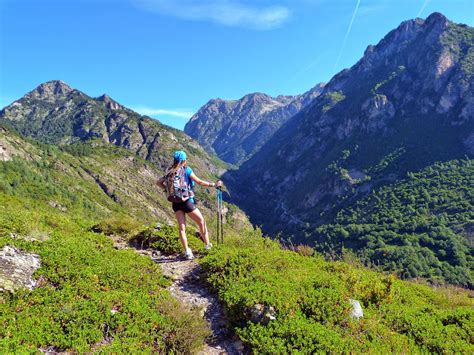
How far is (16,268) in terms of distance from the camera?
657 centimetres

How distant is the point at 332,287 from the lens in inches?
273

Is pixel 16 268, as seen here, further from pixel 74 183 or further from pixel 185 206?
pixel 74 183

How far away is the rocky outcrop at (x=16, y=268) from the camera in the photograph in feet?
19.8

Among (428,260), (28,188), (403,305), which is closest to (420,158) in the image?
(428,260)

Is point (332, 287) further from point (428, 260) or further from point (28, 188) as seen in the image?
point (428, 260)

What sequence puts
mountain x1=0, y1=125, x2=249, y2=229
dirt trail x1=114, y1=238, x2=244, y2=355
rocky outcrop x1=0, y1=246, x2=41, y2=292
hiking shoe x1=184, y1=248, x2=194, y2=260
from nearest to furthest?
1. dirt trail x1=114, y1=238, x2=244, y2=355
2. rocky outcrop x1=0, y1=246, x2=41, y2=292
3. hiking shoe x1=184, y1=248, x2=194, y2=260
4. mountain x1=0, y1=125, x2=249, y2=229

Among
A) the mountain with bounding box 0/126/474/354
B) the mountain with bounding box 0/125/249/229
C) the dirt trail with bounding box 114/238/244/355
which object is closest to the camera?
the mountain with bounding box 0/126/474/354

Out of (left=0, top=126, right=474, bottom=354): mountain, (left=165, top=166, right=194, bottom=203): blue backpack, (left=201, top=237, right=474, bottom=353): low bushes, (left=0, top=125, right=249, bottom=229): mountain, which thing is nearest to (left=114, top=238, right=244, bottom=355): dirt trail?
(left=0, top=126, right=474, bottom=354): mountain

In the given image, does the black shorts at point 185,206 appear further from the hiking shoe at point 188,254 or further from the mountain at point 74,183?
the mountain at point 74,183

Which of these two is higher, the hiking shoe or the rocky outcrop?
the hiking shoe

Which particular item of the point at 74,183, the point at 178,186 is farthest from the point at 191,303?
the point at 74,183

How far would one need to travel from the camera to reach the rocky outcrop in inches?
238

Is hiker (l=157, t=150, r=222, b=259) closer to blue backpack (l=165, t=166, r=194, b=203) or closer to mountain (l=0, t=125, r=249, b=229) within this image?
blue backpack (l=165, t=166, r=194, b=203)

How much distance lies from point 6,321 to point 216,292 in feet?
12.9
